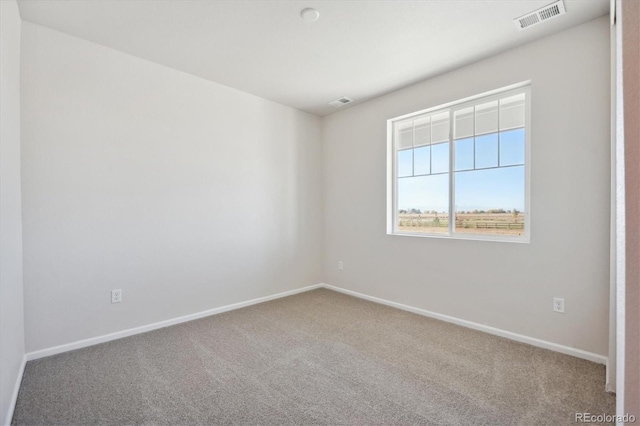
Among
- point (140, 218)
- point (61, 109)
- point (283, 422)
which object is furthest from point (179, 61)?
point (283, 422)

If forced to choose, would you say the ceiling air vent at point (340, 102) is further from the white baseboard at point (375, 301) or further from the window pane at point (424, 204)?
the white baseboard at point (375, 301)

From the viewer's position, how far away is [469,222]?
3.16 m

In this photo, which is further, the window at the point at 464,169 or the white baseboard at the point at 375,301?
the window at the point at 464,169

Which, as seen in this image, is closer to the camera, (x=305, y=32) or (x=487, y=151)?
(x=305, y=32)

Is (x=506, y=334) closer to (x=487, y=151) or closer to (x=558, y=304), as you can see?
(x=558, y=304)

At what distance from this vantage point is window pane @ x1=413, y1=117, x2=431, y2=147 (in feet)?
11.6

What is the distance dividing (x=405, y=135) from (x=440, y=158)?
582 millimetres

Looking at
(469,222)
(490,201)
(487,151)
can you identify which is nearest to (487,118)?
(487,151)

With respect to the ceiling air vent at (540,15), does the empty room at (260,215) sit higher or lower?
lower

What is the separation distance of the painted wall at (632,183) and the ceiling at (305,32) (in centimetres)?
192

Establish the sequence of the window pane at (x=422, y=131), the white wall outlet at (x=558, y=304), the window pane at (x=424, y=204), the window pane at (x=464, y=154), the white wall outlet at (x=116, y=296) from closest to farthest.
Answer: the white wall outlet at (x=558, y=304), the white wall outlet at (x=116, y=296), the window pane at (x=464, y=154), the window pane at (x=424, y=204), the window pane at (x=422, y=131)

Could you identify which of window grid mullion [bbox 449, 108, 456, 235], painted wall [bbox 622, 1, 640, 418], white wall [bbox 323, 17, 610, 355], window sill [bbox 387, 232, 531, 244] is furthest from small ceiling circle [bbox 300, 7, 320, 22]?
window sill [bbox 387, 232, 531, 244]

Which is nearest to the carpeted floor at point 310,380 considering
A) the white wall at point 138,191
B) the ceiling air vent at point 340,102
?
the white wall at point 138,191

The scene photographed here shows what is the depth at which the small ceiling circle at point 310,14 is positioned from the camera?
2.22 metres
